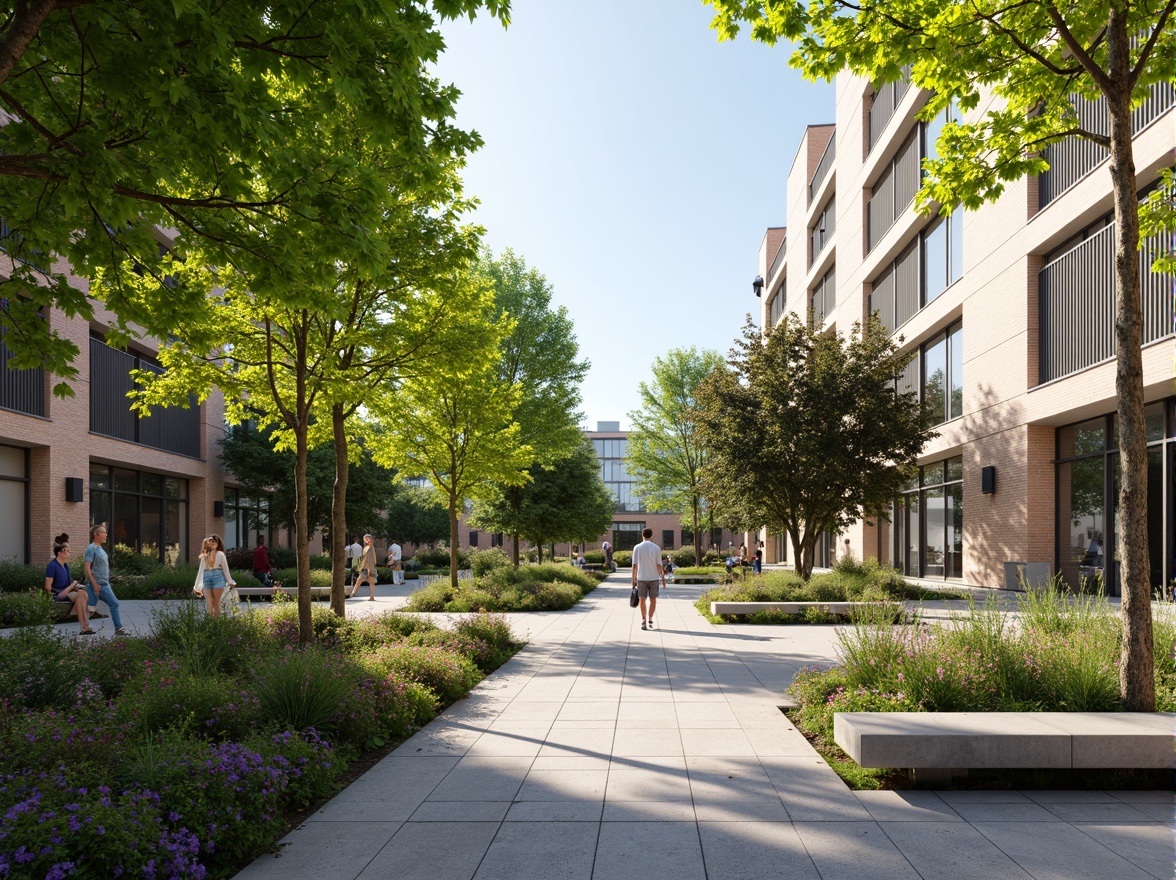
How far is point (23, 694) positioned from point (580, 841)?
16.5 feet

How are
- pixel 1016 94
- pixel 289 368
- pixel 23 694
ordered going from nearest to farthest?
pixel 23 694 < pixel 1016 94 < pixel 289 368

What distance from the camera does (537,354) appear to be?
2878 cm

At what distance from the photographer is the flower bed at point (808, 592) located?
52.3 feet

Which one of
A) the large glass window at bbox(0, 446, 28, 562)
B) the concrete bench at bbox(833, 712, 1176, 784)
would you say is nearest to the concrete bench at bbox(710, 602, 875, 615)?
the concrete bench at bbox(833, 712, 1176, 784)

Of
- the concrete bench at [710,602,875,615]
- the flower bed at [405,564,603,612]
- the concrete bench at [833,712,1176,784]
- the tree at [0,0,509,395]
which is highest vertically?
the tree at [0,0,509,395]

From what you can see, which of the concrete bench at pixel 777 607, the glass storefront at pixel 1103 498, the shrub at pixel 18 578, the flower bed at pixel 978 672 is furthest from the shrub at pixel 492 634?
the shrub at pixel 18 578

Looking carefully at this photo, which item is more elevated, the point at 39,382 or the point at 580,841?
the point at 39,382

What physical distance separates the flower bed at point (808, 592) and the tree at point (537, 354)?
9.78 m

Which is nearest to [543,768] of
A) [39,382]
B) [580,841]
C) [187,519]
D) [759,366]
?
[580,841]

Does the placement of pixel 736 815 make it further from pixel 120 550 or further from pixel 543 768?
pixel 120 550

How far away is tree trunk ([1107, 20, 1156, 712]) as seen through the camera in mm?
6387

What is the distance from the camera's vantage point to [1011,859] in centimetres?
440

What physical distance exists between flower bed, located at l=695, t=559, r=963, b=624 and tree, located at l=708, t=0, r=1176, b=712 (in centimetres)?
802

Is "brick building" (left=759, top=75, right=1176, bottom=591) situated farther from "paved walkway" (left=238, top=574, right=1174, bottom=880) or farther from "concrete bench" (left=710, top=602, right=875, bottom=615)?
"paved walkway" (left=238, top=574, right=1174, bottom=880)
